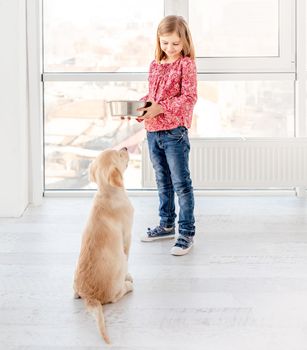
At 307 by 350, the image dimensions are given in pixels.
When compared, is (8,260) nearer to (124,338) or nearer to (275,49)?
(124,338)

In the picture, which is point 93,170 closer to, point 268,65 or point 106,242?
point 106,242

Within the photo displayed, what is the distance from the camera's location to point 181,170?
3.15 meters

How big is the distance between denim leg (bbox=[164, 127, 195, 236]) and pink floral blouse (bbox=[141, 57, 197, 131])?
0.19 ft

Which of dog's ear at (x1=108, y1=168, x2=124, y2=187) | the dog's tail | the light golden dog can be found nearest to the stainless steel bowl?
the light golden dog

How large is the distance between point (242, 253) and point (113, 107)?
0.98 meters

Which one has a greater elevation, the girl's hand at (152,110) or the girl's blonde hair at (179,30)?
the girl's blonde hair at (179,30)

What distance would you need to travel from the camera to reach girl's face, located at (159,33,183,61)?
3104 millimetres

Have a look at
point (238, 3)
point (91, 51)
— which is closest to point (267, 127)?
point (238, 3)

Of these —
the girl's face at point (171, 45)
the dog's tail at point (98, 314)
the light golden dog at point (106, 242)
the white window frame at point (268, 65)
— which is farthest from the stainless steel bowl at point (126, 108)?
the white window frame at point (268, 65)

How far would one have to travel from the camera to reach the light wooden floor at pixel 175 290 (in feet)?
6.76

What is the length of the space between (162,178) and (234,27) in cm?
188

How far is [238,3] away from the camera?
470 centimetres

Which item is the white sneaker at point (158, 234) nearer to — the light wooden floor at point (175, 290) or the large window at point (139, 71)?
the light wooden floor at point (175, 290)

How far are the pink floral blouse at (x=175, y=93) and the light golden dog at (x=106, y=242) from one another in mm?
659
